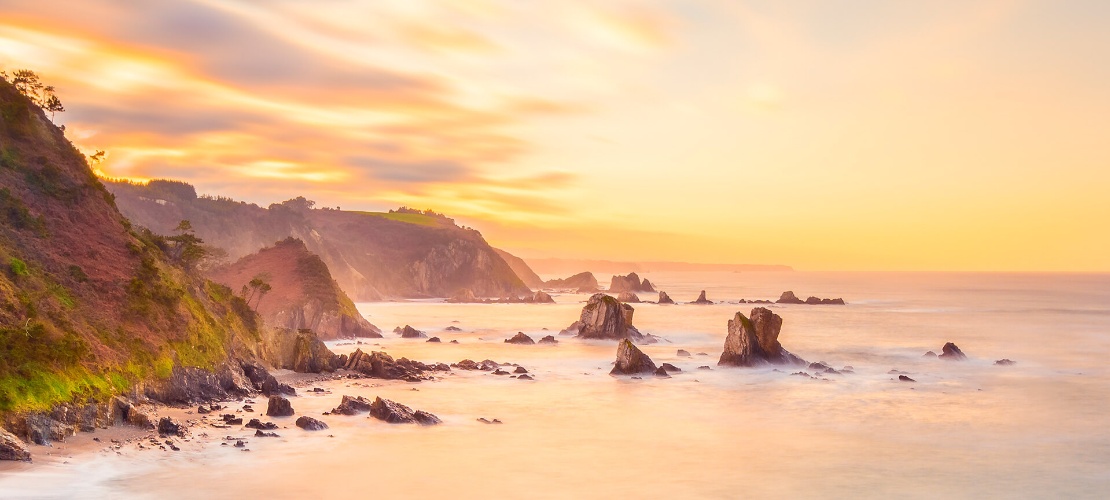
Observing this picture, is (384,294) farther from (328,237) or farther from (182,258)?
(182,258)

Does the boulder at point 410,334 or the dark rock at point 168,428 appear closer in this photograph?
the dark rock at point 168,428

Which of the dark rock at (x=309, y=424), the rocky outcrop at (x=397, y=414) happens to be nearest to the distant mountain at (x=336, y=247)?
the rocky outcrop at (x=397, y=414)

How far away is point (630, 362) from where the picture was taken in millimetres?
58156

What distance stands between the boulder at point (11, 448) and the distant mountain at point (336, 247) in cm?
12106

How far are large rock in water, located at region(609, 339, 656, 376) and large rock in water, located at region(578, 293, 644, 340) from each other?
26.0 m

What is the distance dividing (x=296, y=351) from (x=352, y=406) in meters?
14.8

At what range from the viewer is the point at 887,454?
3616cm

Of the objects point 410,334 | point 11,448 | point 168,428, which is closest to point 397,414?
point 168,428

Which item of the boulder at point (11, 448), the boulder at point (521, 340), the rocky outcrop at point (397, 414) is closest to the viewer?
the boulder at point (11, 448)

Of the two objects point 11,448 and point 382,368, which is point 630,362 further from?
point 11,448

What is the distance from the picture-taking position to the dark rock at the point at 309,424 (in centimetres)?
3425

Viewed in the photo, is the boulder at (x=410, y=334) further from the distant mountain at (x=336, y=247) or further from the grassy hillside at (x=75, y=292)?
the distant mountain at (x=336, y=247)

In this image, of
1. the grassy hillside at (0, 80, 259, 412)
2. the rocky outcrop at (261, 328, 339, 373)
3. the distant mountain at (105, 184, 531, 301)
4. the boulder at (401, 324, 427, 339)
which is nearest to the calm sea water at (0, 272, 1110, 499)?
the grassy hillside at (0, 80, 259, 412)

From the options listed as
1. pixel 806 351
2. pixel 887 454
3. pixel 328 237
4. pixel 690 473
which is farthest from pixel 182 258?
pixel 328 237
